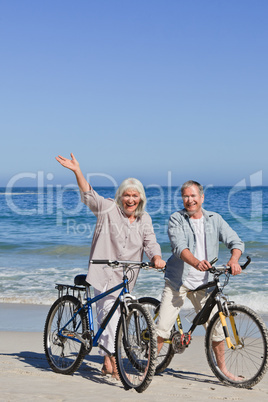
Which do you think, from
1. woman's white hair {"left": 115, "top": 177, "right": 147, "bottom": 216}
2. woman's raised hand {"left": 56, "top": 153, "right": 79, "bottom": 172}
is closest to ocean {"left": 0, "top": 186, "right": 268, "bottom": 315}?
woman's white hair {"left": 115, "top": 177, "right": 147, "bottom": 216}

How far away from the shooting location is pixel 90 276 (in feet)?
14.2

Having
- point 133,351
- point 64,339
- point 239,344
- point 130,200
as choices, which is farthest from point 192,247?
point 64,339

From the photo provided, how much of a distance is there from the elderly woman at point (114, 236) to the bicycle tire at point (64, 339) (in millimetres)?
189

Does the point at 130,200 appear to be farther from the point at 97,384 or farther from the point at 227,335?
the point at 97,384

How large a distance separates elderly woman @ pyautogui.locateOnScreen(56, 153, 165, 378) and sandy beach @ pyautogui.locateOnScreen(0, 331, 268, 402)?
379 mm

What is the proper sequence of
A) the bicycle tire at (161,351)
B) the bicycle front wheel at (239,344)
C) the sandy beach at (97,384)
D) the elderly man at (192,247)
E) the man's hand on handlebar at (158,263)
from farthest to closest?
1. the bicycle tire at (161,351)
2. the elderly man at (192,247)
3. the man's hand on handlebar at (158,263)
4. the bicycle front wheel at (239,344)
5. the sandy beach at (97,384)

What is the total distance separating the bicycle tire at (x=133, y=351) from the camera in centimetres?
390

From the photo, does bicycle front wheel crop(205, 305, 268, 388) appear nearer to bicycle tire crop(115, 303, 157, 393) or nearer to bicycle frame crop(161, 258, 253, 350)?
bicycle frame crop(161, 258, 253, 350)

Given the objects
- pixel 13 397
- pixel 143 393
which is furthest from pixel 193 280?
pixel 13 397

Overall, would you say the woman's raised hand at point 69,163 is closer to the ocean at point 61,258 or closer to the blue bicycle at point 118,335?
the blue bicycle at point 118,335

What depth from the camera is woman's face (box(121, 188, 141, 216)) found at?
4.29 m

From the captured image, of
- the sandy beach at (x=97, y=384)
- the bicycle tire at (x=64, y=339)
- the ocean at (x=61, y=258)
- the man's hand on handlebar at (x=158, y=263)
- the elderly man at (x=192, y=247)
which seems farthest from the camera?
the ocean at (x=61, y=258)

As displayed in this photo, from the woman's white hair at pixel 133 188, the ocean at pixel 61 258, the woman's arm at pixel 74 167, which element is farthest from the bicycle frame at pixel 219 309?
the ocean at pixel 61 258

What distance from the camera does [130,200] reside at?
14.1 feet
